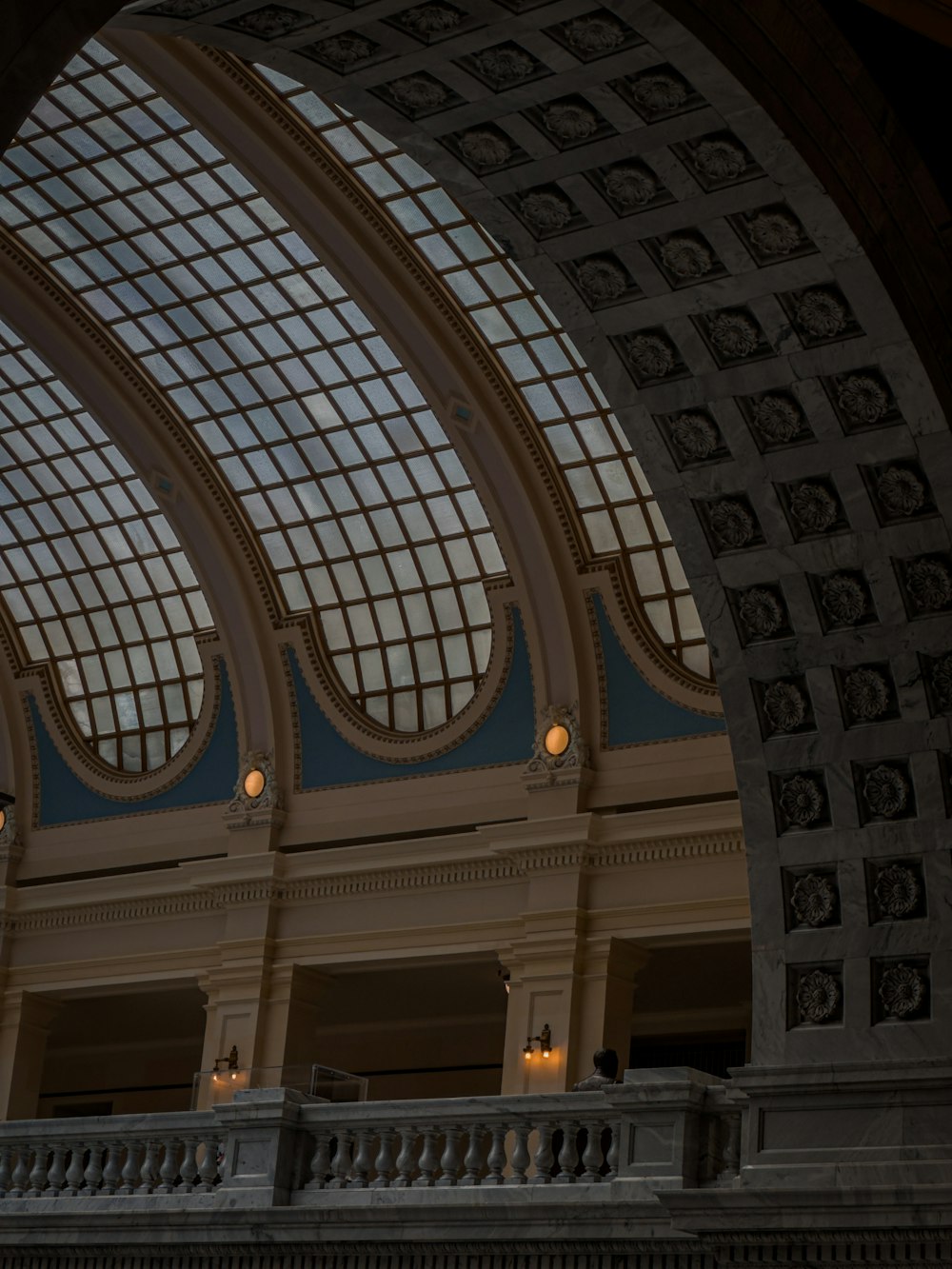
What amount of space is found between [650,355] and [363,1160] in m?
7.81

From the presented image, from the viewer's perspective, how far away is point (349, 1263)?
16188 mm

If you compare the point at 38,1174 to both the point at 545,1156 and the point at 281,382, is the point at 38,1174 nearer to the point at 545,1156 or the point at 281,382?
the point at 545,1156

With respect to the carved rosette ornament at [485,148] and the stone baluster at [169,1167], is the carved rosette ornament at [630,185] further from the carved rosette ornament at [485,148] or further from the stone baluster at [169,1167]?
the stone baluster at [169,1167]

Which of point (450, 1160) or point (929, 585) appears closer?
point (929, 585)

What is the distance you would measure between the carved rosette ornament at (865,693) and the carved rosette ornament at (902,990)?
1734mm

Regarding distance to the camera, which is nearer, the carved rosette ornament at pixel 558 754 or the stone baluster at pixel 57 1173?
the stone baluster at pixel 57 1173

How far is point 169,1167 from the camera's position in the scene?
17.4 meters

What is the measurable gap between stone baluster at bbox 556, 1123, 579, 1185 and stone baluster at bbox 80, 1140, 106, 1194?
195 inches

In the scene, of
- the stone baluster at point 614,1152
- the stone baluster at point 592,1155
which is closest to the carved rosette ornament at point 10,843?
the stone baluster at point 592,1155

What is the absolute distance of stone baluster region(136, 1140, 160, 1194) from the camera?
57.4 ft

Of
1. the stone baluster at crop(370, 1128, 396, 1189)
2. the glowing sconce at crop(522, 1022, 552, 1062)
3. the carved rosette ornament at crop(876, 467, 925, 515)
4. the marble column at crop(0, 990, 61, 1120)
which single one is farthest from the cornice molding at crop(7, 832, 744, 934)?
the carved rosette ornament at crop(876, 467, 925, 515)

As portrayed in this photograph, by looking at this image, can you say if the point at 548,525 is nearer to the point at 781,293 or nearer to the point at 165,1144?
the point at 165,1144

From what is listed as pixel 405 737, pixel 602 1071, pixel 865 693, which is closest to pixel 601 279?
pixel 865 693

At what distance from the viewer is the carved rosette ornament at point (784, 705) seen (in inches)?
523
